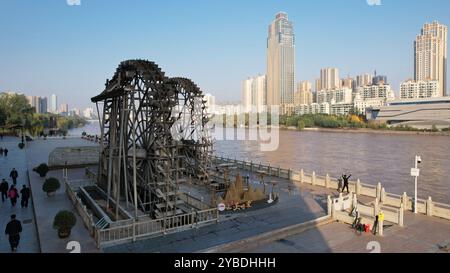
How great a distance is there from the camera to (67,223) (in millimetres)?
8977

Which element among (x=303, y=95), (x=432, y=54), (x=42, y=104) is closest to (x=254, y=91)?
(x=303, y=95)

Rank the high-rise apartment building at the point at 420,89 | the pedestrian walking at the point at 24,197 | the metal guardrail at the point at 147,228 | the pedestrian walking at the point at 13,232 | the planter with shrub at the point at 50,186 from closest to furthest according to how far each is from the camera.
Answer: the pedestrian walking at the point at 13,232, the metal guardrail at the point at 147,228, the pedestrian walking at the point at 24,197, the planter with shrub at the point at 50,186, the high-rise apartment building at the point at 420,89

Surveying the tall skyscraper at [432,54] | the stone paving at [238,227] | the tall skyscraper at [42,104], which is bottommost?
the stone paving at [238,227]

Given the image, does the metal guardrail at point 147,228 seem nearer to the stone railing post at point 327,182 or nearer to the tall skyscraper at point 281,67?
the stone railing post at point 327,182

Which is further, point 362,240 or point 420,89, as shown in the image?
point 420,89

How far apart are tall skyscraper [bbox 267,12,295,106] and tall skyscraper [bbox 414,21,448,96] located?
54455 millimetres

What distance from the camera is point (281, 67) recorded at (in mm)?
162500

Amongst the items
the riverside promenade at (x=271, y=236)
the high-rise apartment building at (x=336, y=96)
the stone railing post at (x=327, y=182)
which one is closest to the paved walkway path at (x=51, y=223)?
the riverside promenade at (x=271, y=236)

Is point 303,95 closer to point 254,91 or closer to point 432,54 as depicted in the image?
point 254,91

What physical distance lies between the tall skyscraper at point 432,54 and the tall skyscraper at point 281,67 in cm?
5446

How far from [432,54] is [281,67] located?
63513 mm

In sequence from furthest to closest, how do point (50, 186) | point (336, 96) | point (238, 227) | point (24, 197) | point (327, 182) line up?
point (336, 96) → point (327, 182) → point (50, 186) → point (24, 197) → point (238, 227)

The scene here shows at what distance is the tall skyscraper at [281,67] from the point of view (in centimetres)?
16175

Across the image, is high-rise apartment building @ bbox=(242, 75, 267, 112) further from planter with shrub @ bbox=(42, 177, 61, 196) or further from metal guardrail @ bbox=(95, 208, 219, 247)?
metal guardrail @ bbox=(95, 208, 219, 247)
